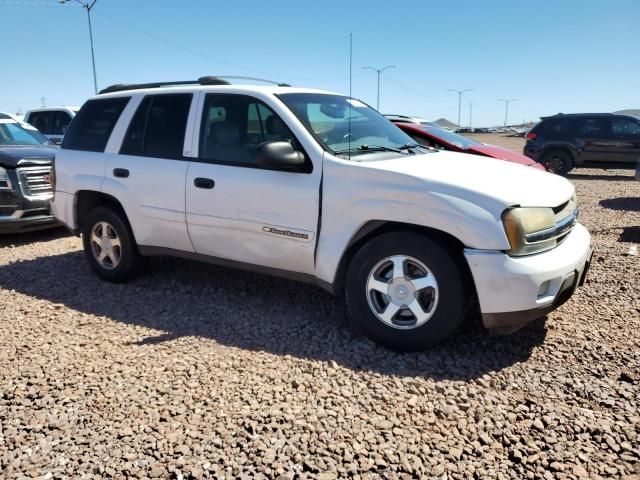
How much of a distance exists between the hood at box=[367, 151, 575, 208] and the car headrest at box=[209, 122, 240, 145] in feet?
3.94

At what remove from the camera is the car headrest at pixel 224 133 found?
4.21 m

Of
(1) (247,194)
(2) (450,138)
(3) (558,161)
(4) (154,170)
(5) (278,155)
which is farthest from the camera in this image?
(3) (558,161)

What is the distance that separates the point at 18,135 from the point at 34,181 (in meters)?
1.66

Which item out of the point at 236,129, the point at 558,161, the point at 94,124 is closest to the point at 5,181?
the point at 94,124

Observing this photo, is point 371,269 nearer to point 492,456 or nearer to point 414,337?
point 414,337

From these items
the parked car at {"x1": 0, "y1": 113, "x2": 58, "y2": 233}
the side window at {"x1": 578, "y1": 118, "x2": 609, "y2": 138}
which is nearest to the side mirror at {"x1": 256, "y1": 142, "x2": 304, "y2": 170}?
the parked car at {"x1": 0, "y1": 113, "x2": 58, "y2": 233}

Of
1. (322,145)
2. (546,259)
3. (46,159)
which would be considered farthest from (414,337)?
(46,159)

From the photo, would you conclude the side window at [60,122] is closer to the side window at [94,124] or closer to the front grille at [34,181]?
the front grille at [34,181]

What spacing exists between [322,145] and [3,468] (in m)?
2.67

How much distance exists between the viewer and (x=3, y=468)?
2.51 m

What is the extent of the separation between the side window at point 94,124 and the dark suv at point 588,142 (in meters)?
12.2

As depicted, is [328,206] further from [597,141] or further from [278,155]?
[597,141]

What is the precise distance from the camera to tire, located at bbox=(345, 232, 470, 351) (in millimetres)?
3311

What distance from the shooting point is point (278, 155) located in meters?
3.63
